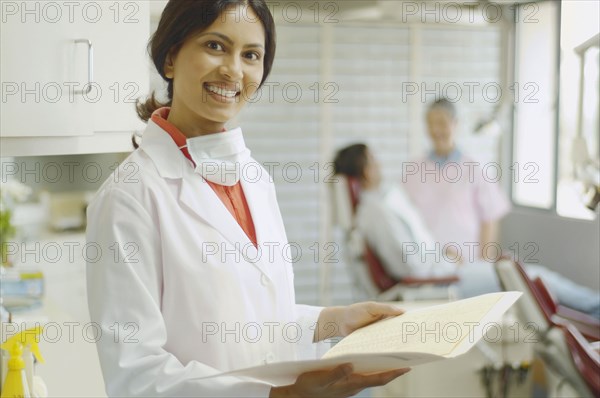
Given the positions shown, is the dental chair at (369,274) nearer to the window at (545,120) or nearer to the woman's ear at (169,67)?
the window at (545,120)

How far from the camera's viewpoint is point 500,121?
4355mm

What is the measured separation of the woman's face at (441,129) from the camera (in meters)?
3.83

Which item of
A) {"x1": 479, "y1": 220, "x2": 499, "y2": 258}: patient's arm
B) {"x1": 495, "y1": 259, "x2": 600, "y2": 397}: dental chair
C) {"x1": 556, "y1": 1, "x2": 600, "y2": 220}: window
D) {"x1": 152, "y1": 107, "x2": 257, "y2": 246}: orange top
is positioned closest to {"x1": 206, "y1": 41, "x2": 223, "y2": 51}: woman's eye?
{"x1": 152, "y1": 107, "x2": 257, "y2": 246}: orange top

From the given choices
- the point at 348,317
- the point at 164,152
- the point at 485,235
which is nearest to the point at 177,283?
the point at 164,152

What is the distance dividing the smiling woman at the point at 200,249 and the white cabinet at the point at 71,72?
13cm

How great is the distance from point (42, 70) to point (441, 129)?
2839 mm

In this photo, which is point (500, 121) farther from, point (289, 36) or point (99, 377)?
point (99, 377)

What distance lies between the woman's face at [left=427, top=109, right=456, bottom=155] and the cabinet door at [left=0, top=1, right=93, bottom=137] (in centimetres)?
270

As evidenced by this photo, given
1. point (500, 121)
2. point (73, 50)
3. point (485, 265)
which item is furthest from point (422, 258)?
point (73, 50)

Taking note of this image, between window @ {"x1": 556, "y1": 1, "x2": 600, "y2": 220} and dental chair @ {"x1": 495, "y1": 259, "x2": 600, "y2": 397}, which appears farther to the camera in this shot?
dental chair @ {"x1": 495, "y1": 259, "x2": 600, "y2": 397}

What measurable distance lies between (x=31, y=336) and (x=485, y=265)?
2.69m

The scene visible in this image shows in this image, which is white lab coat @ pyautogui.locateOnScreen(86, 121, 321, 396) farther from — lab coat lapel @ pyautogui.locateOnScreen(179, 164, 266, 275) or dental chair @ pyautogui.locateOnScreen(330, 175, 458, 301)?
dental chair @ pyautogui.locateOnScreen(330, 175, 458, 301)

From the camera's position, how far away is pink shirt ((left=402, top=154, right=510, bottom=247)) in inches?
154

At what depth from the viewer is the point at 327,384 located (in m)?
1.00
